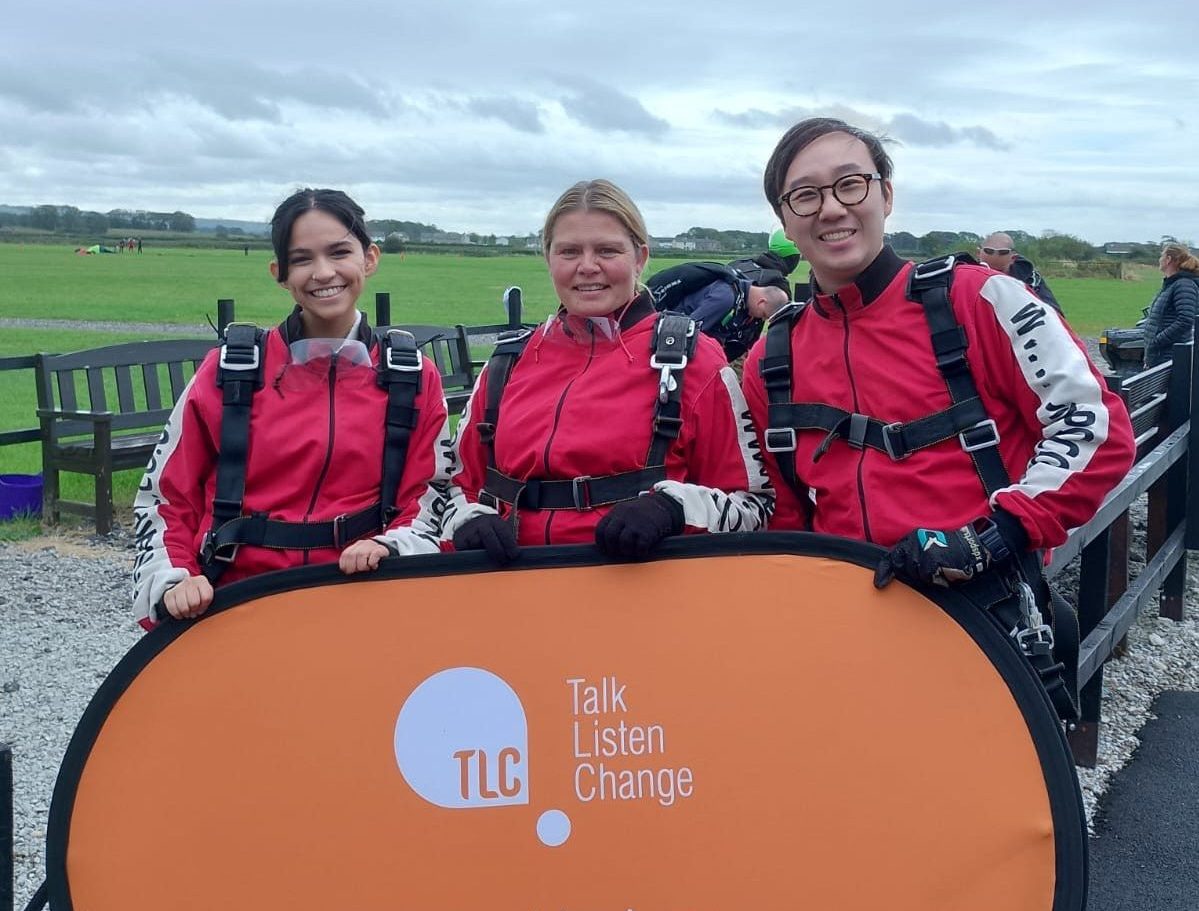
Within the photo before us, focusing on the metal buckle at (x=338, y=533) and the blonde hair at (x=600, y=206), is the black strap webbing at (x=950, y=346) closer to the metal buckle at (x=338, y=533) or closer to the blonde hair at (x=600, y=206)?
the blonde hair at (x=600, y=206)

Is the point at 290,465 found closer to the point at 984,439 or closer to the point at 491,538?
the point at 491,538

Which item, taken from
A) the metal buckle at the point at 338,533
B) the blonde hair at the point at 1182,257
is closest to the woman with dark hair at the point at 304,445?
the metal buckle at the point at 338,533

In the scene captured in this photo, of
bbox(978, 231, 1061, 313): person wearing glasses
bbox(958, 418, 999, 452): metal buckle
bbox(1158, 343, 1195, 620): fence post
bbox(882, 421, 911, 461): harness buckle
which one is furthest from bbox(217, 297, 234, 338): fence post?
bbox(958, 418, 999, 452): metal buckle

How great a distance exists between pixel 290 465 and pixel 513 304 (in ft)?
36.9

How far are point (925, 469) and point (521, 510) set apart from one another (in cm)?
97

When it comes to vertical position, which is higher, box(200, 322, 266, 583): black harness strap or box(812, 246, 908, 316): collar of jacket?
box(812, 246, 908, 316): collar of jacket

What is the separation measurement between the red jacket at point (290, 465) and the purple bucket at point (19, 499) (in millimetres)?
7388

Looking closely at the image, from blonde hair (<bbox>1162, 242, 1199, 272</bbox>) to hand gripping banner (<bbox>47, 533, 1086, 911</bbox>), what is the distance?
493 inches

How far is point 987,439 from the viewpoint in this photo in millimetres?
2787

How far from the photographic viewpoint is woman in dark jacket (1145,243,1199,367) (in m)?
13.4

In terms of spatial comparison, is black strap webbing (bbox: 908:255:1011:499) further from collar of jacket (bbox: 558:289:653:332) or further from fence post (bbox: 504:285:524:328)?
fence post (bbox: 504:285:524:328)

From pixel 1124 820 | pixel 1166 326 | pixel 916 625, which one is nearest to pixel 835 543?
pixel 916 625

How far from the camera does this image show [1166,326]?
13.7 m

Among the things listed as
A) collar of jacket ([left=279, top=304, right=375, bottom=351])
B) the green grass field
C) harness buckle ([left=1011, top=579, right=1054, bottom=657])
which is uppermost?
collar of jacket ([left=279, top=304, right=375, bottom=351])
